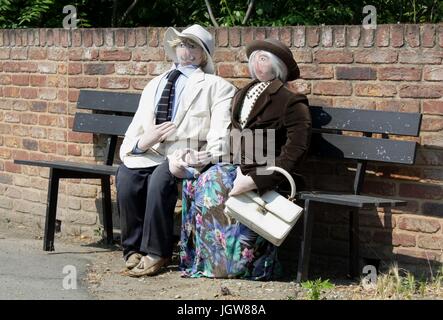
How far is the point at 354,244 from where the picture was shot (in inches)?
239

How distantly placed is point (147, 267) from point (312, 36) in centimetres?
179

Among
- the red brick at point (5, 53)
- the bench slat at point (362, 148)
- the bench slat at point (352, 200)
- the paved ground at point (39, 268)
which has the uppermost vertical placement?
the red brick at point (5, 53)

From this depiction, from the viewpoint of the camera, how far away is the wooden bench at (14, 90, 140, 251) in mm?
6879

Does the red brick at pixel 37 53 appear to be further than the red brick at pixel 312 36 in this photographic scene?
Yes

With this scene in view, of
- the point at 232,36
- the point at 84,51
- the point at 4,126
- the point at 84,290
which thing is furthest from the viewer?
the point at 4,126

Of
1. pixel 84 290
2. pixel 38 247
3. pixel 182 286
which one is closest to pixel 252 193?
pixel 182 286

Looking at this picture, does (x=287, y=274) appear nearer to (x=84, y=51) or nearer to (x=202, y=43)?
(x=202, y=43)

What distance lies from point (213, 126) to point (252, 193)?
2.05ft

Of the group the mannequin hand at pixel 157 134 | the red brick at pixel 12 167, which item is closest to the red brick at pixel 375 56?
the mannequin hand at pixel 157 134

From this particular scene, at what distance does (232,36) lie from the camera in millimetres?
6699

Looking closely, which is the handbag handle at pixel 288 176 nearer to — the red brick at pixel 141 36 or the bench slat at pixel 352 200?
the bench slat at pixel 352 200

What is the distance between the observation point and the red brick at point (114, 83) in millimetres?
7230

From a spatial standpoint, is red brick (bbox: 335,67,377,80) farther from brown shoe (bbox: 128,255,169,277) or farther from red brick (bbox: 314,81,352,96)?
brown shoe (bbox: 128,255,169,277)

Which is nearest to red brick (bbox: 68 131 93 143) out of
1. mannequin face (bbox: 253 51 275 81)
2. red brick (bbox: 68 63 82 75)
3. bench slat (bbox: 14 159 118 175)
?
red brick (bbox: 68 63 82 75)
